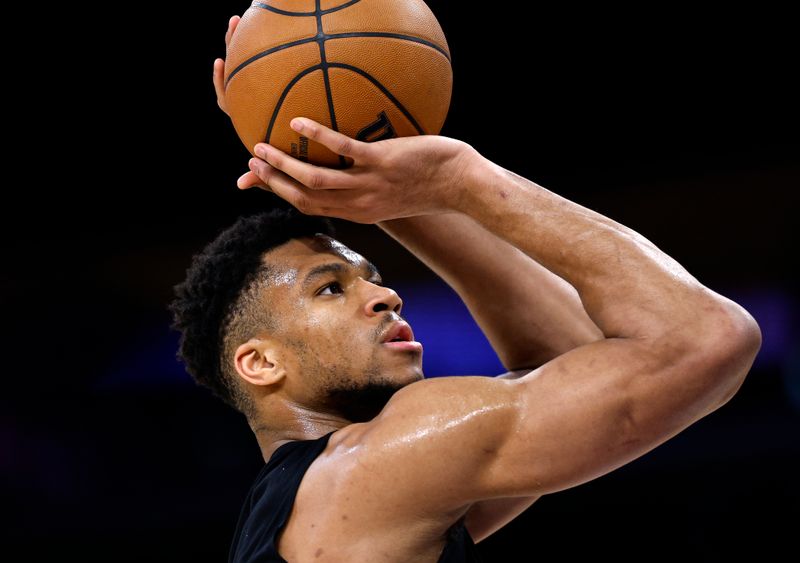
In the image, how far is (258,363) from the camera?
252cm

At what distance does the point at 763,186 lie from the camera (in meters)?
Result: 5.48

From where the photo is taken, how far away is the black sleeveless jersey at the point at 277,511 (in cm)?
215

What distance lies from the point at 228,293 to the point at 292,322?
9.8 inches

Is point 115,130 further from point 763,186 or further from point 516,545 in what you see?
point 763,186

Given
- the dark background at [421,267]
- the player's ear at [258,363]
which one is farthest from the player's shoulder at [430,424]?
the dark background at [421,267]

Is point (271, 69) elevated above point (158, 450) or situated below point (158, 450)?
above

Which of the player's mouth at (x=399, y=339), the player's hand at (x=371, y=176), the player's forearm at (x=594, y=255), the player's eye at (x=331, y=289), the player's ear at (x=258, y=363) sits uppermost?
the player's hand at (x=371, y=176)

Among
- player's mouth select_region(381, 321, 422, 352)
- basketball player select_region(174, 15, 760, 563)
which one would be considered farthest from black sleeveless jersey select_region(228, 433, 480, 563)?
player's mouth select_region(381, 321, 422, 352)

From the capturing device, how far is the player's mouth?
2420 mm

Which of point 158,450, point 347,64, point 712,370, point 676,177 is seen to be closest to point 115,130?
point 158,450

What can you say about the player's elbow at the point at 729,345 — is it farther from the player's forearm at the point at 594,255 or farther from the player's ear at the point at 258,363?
the player's ear at the point at 258,363

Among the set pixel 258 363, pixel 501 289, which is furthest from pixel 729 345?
pixel 258 363

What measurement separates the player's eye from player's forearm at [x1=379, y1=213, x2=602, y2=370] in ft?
0.85

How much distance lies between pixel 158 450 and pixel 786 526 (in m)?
3.41
